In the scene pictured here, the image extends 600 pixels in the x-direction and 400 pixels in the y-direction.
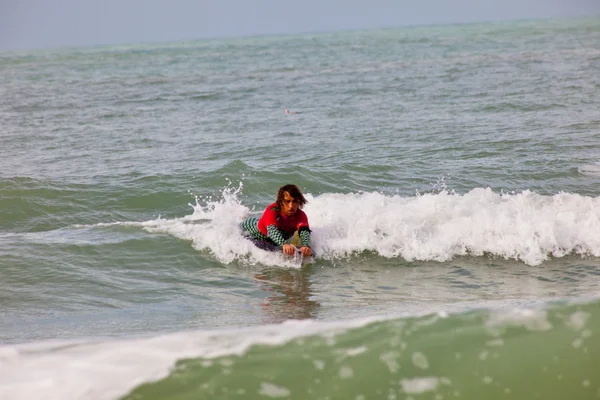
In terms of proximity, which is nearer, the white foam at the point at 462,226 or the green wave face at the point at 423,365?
the green wave face at the point at 423,365

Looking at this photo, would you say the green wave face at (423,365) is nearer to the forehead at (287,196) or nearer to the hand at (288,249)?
the hand at (288,249)

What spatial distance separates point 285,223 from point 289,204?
31 centimetres

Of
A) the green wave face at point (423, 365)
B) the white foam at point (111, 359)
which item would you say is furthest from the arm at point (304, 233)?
the green wave face at point (423, 365)

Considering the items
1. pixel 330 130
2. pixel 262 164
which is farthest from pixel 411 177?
pixel 330 130

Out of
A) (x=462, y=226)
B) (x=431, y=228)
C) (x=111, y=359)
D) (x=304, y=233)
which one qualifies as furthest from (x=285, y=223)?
(x=111, y=359)

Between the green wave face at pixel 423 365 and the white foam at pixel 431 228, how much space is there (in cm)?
395

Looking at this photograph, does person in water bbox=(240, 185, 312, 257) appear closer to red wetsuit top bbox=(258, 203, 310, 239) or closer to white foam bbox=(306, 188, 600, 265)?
red wetsuit top bbox=(258, 203, 310, 239)

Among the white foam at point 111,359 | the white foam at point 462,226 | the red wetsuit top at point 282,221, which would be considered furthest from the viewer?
the red wetsuit top at point 282,221

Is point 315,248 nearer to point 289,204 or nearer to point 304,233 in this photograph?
point 304,233

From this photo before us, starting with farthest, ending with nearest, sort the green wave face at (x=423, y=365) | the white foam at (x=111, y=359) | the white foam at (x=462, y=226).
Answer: the white foam at (x=462, y=226) < the white foam at (x=111, y=359) < the green wave face at (x=423, y=365)

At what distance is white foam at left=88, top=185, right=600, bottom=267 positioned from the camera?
7922 mm

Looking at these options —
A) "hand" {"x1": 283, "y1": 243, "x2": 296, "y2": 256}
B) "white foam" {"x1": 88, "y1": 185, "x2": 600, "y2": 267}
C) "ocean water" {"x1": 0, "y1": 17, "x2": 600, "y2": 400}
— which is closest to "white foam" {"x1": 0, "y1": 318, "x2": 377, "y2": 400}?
"ocean water" {"x1": 0, "y1": 17, "x2": 600, "y2": 400}

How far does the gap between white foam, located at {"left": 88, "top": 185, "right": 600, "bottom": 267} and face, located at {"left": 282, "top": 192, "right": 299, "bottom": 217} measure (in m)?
0.53

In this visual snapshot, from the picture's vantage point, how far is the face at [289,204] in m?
7.82
